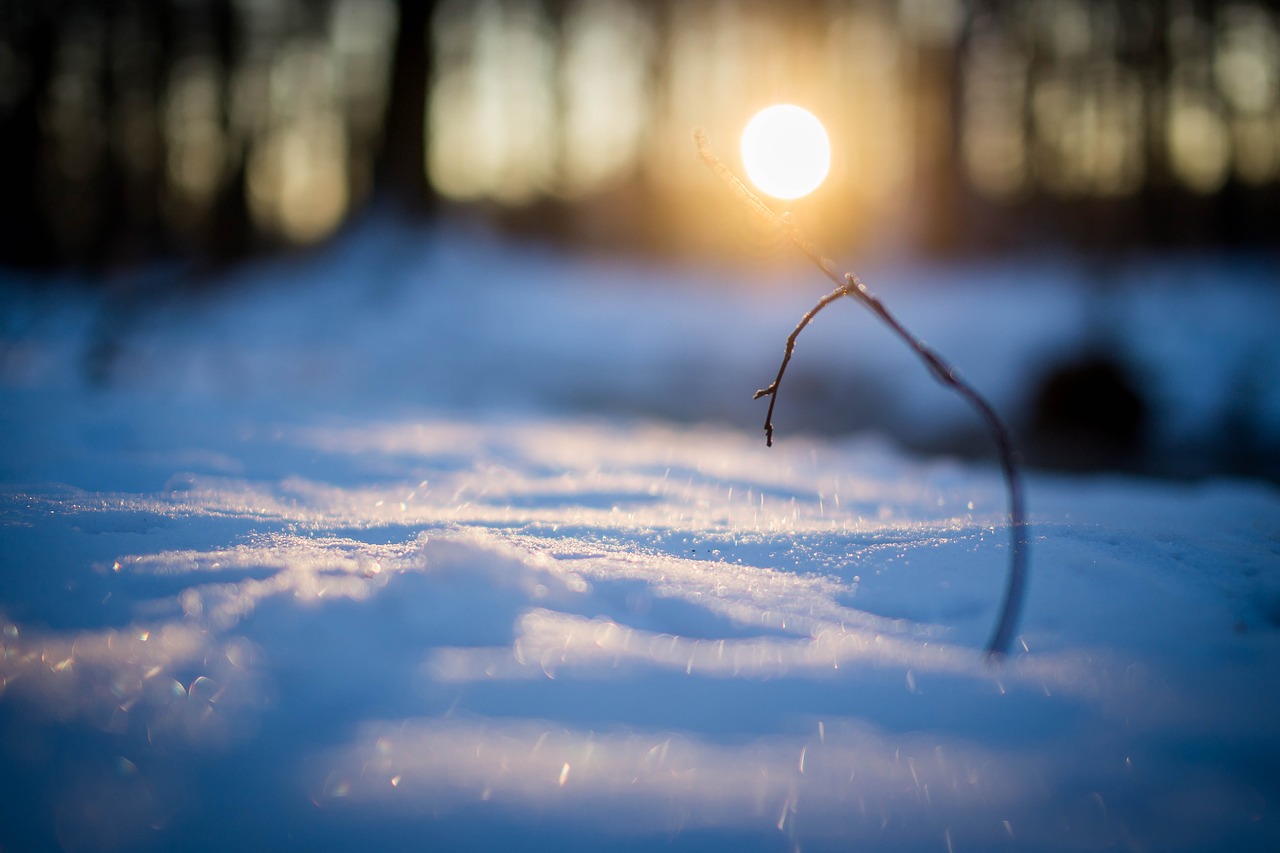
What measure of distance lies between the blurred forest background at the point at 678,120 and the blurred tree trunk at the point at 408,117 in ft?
7.02

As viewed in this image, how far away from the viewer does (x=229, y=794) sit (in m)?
0.79

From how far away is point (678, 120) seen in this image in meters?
14.5

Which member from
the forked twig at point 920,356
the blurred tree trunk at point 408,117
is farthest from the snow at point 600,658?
the blurred tree trunk at point 408,117

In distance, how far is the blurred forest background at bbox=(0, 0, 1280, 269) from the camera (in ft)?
43.2

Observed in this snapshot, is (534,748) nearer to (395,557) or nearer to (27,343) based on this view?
(395,557)

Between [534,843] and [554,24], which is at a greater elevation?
[554,24]

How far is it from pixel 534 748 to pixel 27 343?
6964mm

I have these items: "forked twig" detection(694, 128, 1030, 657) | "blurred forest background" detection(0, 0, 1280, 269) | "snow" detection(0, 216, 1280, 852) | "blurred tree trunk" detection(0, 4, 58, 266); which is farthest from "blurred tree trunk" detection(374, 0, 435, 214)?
"forked twig" detection(694, 128, 1030, 657)

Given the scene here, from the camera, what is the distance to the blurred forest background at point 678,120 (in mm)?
13156

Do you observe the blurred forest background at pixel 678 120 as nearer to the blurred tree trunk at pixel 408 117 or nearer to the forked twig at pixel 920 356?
the blurred tree trunk at pixel 408 117

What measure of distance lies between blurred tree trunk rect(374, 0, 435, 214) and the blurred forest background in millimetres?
2140

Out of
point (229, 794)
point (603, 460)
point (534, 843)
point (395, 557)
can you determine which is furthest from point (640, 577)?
point (603, 460)

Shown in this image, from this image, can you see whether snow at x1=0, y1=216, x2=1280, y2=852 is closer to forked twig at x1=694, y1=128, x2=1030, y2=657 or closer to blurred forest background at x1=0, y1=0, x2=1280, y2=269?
forked twig at x1=694, y1=128, x2=1030, y2=657

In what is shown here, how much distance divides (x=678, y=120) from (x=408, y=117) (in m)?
5.82
